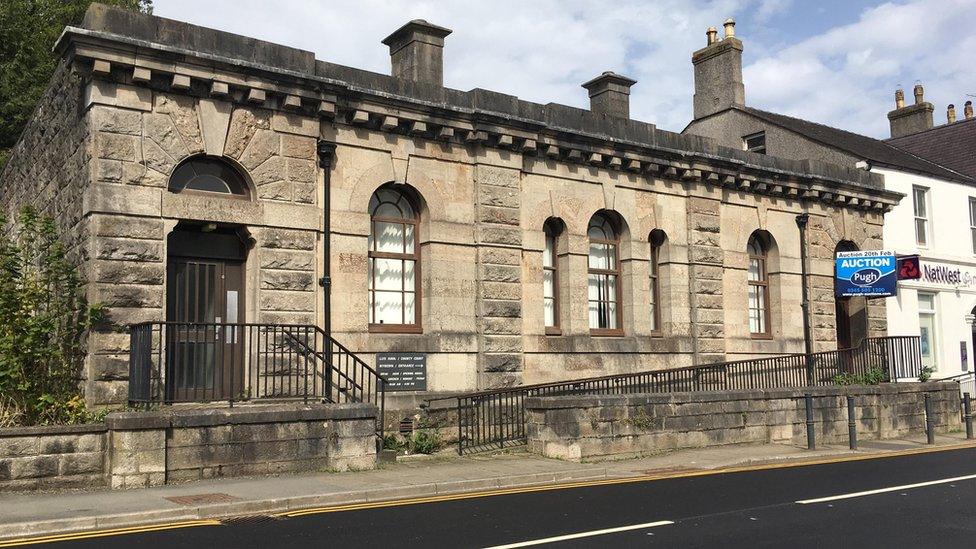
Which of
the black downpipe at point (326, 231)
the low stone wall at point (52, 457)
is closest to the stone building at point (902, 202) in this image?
the black downpipe at point (326, 231)

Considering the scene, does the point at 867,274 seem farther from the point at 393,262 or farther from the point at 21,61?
the point at 21,61

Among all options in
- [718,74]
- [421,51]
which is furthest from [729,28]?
[421,51]

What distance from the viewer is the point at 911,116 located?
35844 millimetres

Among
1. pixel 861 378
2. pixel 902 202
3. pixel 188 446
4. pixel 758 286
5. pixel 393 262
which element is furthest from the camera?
pixel 902 202

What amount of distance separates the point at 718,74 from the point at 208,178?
1979 cm

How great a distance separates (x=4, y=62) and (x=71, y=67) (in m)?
17.5

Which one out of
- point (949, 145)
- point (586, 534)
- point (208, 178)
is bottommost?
point (586, 534)

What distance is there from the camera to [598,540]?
8.12 metres

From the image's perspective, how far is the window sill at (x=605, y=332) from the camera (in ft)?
62.7

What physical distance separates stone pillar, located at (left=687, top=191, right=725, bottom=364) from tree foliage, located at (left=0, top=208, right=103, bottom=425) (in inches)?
507

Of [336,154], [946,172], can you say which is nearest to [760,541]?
[336,154]

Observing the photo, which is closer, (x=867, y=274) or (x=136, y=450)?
(x=136, y=450)

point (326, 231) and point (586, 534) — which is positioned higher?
point (326, 231)

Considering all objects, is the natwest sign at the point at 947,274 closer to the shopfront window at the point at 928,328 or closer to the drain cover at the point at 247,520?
the shopfront window at the point at 928,328
